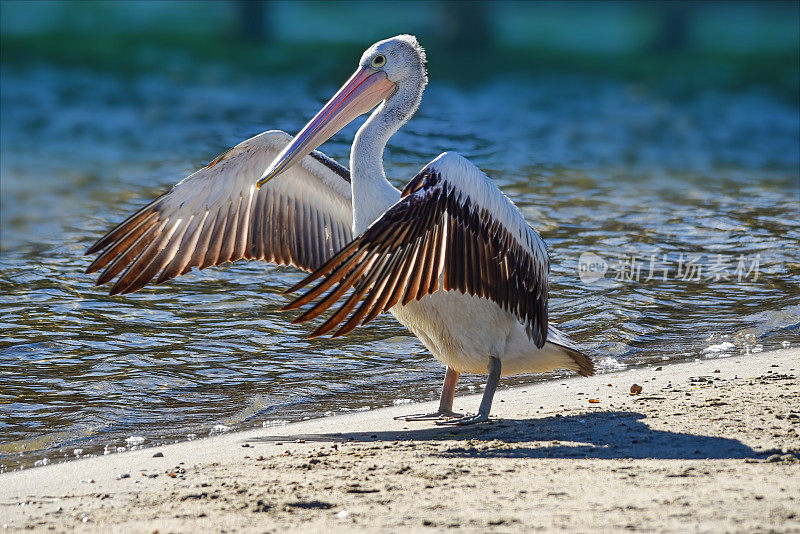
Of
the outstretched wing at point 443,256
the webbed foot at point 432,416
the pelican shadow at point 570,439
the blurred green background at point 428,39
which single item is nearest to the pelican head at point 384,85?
the outstretched wing at point 443,256

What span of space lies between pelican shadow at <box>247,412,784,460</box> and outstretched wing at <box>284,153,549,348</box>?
523 millimetres

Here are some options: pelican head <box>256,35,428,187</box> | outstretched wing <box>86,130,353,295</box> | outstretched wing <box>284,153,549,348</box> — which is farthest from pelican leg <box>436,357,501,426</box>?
outstretched wing <box>86,130,353,295</box>

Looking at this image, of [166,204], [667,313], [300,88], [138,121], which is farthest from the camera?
[300,88]

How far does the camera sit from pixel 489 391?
510 centimetres

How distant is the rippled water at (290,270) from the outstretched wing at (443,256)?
1.20 metres

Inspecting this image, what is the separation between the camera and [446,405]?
5.32 m

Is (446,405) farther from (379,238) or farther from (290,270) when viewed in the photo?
(290,270)

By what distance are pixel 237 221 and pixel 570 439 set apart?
2485 millimetres

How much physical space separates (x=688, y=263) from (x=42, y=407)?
5.29 metres

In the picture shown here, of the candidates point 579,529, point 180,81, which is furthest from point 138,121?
point 579,529

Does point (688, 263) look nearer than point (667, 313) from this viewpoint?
No

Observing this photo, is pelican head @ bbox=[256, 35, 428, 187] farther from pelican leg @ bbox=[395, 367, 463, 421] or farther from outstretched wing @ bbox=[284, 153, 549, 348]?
pelican leg @ bbox=[395, 367, 463, 421]

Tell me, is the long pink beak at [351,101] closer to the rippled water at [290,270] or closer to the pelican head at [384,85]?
the pelican head at [384,85]

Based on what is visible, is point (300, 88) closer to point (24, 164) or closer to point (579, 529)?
point (24, 164)
